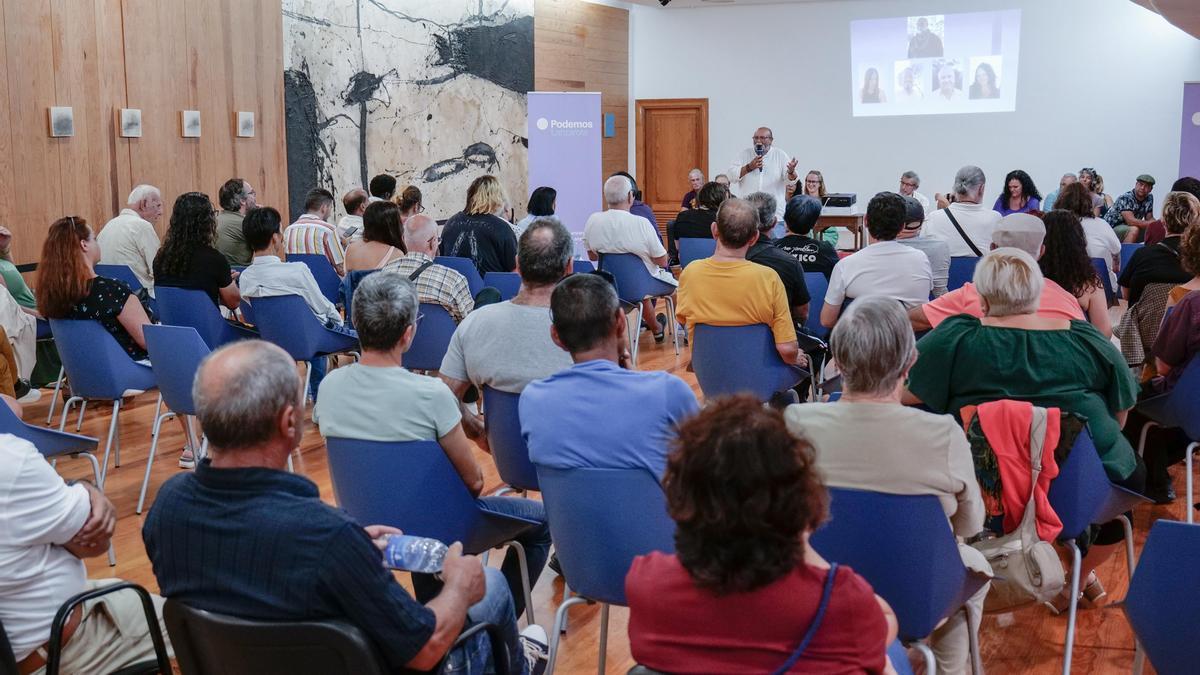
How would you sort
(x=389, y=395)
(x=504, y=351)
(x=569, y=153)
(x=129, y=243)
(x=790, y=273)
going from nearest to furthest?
(x=389, y=395)
(x=504, y=351)
(x=790, y=273)
(x=129, y=243)
(x=569, y=153)

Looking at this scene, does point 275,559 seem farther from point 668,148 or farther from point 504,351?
point 668,148

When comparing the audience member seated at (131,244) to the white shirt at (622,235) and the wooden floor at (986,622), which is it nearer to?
the wooden floor at (986,622)

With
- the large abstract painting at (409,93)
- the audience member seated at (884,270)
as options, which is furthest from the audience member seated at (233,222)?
the audience member seated at (884,270)

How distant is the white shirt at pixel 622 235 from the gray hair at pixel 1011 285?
14.9ft

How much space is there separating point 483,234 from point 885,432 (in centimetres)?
496

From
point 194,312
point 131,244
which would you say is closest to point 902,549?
point 194,312

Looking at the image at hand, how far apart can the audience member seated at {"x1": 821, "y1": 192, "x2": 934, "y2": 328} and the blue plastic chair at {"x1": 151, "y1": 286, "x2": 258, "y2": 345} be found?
125 inches

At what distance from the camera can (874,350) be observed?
2.55 metres

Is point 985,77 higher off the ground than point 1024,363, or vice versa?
point 985,77

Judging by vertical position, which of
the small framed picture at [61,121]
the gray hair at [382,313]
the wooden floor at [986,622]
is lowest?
the wooden floor at [986,622]

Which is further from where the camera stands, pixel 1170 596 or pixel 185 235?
pixel 185 235

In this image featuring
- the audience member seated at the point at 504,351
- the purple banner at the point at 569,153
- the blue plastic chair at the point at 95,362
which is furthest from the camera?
the purple banner at the point at 569,153

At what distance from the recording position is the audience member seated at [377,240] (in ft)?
19.9

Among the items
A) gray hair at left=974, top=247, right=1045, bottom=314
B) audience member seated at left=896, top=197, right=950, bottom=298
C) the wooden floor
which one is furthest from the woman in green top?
audience member seated at left=896, top=197, right=950, bottom=298
